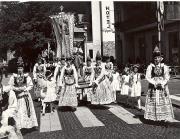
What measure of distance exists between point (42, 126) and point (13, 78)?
4.83 ft

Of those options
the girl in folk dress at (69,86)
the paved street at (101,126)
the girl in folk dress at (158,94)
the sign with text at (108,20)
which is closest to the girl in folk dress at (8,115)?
the paved street at (101,126)

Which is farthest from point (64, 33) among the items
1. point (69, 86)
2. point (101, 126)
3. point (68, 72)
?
point (101, 126)

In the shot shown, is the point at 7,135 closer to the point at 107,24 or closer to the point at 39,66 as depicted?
the point at 39,66

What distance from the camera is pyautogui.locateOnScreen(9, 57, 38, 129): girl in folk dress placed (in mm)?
9102

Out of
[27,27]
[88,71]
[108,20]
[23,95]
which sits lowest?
[23,95]

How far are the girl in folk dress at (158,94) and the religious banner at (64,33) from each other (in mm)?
6151

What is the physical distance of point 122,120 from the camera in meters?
10.2

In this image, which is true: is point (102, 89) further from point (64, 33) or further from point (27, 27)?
point (27, 27)

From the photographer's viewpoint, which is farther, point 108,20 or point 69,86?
point 108,20

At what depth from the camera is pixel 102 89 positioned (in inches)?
495

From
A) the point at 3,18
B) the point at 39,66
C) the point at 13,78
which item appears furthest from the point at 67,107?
the point at 3,18

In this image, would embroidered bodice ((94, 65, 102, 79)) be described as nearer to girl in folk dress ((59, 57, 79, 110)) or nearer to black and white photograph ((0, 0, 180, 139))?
black and white photograph ((0, 0, 180, 139))

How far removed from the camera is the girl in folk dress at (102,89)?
12.5 m

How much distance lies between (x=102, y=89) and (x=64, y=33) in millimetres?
3625
